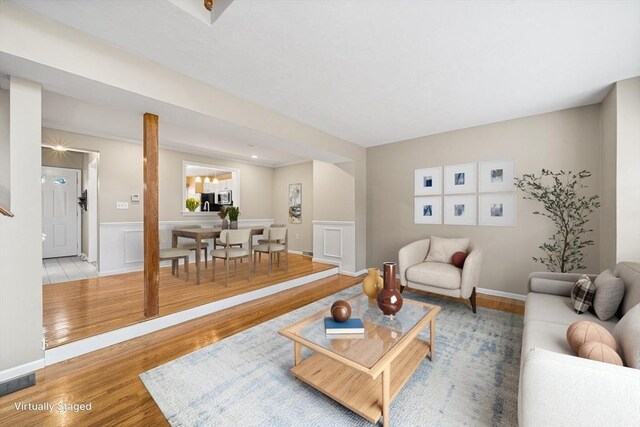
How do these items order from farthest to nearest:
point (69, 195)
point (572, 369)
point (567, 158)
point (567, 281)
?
point (69, 195), point (567, 158), point (567, 281), point (572, 369)

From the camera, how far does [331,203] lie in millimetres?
5273

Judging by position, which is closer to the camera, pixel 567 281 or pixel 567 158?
pixel 567 281

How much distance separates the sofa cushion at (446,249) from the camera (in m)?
3.49

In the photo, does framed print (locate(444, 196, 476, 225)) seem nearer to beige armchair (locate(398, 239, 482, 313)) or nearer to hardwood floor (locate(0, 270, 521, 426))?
beige armchair (locate(398, 239, 482, 313))

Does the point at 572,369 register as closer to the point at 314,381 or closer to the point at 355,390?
the point at 355,390

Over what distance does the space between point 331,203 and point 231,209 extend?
1985mm

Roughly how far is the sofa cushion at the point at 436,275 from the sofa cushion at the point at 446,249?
0.58 feet

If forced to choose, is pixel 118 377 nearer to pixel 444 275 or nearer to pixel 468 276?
pixel 444 275

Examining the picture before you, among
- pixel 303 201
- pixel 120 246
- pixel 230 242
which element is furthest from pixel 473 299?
pixel 120 246

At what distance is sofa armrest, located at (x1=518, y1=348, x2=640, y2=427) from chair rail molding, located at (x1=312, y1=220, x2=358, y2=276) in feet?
12.5

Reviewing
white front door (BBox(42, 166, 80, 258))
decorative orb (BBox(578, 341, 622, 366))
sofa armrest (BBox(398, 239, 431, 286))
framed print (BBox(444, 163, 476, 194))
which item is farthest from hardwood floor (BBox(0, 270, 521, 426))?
white front door (BBox(42, 166, 80, 258))

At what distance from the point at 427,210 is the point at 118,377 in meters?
4.25

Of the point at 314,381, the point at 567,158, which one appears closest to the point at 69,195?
the point at 314,381

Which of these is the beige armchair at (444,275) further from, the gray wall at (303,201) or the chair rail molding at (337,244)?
the gray wall at (303,201)
